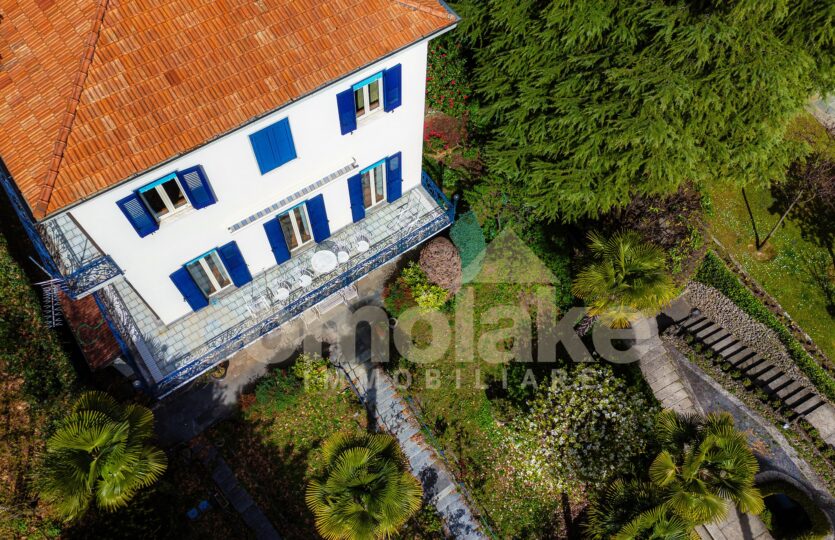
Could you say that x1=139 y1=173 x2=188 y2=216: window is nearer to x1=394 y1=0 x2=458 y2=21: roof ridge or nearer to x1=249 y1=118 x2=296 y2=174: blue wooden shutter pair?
x1=249 y1=118 x2=296 y2=174: blue wooden shutter pair

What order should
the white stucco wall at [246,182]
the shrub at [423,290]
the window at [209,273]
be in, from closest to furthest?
1. the white stucco wall at [246,182]
2. the window at [209,273]
3. the shrub at [423,290]

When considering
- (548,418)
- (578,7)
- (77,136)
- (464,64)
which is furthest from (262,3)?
(548,418)

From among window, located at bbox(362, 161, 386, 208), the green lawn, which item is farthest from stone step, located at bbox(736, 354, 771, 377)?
window, located at bbox(362, 161, 386, 208)

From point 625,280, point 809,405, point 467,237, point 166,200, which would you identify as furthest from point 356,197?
point 809,405

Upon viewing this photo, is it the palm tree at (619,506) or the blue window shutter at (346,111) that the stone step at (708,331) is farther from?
the blue window shutter at (346,111)

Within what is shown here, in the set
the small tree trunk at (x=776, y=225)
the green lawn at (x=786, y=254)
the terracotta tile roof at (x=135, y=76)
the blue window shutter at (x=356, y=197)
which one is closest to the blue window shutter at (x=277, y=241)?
the blue window shutter at (x=356, y=197)

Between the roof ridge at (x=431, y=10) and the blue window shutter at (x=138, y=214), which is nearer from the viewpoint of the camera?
the blue window shutter at (x=138, y=214)

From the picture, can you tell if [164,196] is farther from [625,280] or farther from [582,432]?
[582,432]
